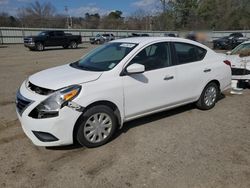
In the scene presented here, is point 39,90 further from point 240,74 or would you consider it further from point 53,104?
point 240,74

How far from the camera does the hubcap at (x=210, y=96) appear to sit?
543 centimetres

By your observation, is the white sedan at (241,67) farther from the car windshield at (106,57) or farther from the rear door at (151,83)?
the car windshield at (106,57)

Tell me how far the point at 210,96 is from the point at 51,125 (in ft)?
11.8

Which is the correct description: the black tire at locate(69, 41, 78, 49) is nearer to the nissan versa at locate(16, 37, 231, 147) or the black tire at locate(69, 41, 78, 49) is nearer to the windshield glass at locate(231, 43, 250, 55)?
the windshield glass at locate(231, 43, 250, 55)

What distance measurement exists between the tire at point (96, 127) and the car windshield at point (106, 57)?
28.6 inches

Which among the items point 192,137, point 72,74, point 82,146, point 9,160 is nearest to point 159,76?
point 192,137

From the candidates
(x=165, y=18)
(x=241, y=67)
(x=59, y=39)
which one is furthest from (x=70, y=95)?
(x=165, y=18)

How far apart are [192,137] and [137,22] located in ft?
185

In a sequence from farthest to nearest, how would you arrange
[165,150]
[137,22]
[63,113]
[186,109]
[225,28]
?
[137,22], [225,28], [186,109], [165,150], [63,113]

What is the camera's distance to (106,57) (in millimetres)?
4586

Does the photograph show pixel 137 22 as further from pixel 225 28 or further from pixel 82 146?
pixel 82 146

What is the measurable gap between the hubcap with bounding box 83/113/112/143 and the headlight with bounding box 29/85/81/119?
48 centimetres

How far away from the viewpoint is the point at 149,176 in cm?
315

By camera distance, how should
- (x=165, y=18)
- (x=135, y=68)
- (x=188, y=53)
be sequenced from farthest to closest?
(x=165, y=18)
(x=188, y=53)
(x=135, y=68)
